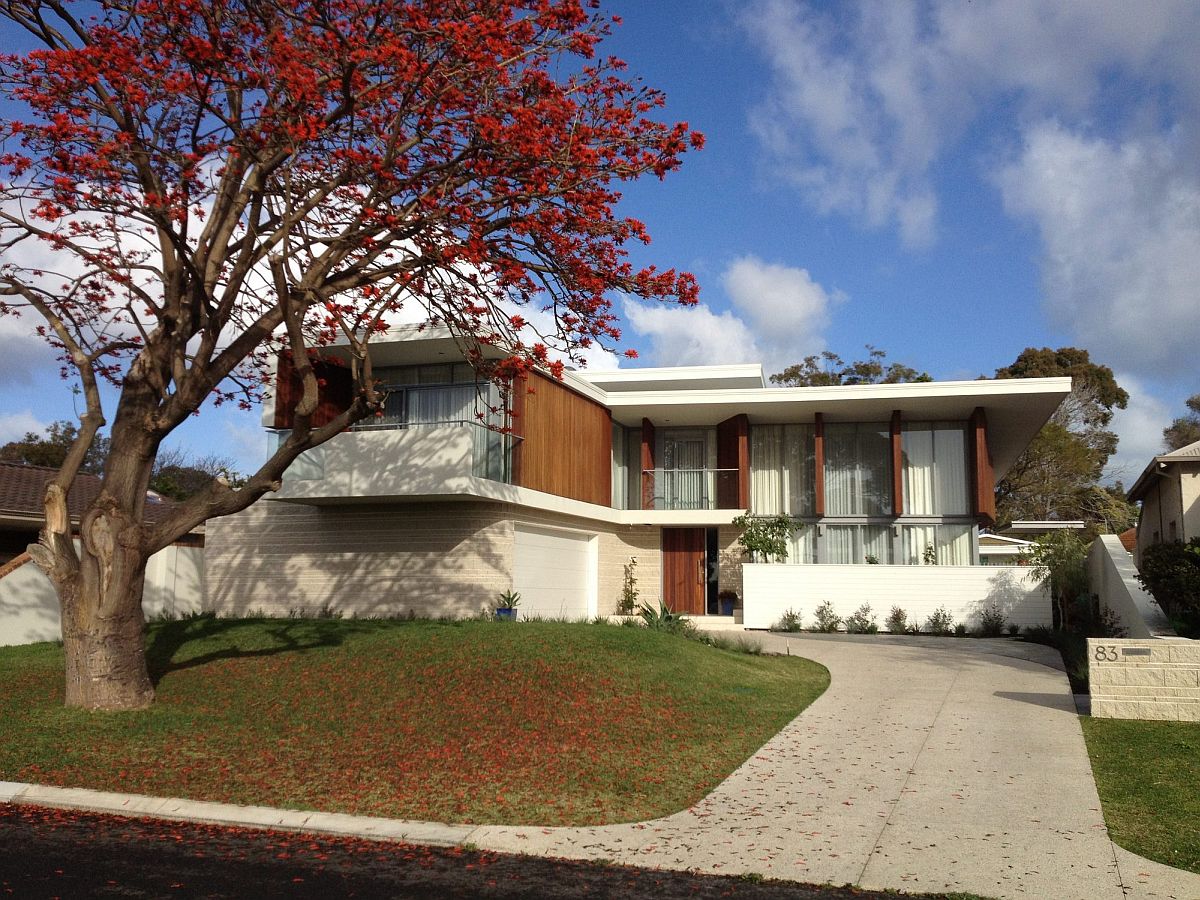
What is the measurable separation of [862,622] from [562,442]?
23.9 feet

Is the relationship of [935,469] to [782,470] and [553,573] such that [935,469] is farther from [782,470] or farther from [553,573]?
[553,573]

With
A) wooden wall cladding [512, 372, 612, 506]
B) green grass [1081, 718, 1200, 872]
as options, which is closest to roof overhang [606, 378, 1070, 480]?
wooden wall cladding [512, 372, 612, 506]

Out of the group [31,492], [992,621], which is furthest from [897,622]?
[31,492]

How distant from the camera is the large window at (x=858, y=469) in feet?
79.7

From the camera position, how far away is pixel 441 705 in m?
10.9

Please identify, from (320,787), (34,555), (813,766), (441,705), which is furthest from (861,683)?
(34,555)

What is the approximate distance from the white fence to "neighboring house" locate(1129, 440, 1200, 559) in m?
18.8

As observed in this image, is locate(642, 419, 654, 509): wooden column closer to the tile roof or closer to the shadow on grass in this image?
the shadow on grass

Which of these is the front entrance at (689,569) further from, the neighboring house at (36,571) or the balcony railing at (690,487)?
the neighboring house at (36,571)

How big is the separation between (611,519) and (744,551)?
10.6ft

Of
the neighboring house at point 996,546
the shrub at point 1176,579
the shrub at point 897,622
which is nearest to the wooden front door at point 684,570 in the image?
the shrub at point 897,622

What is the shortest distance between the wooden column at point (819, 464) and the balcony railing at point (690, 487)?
194 cm

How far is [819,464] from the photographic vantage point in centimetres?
2402

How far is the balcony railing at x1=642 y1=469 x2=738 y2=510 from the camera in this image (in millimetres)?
24797
